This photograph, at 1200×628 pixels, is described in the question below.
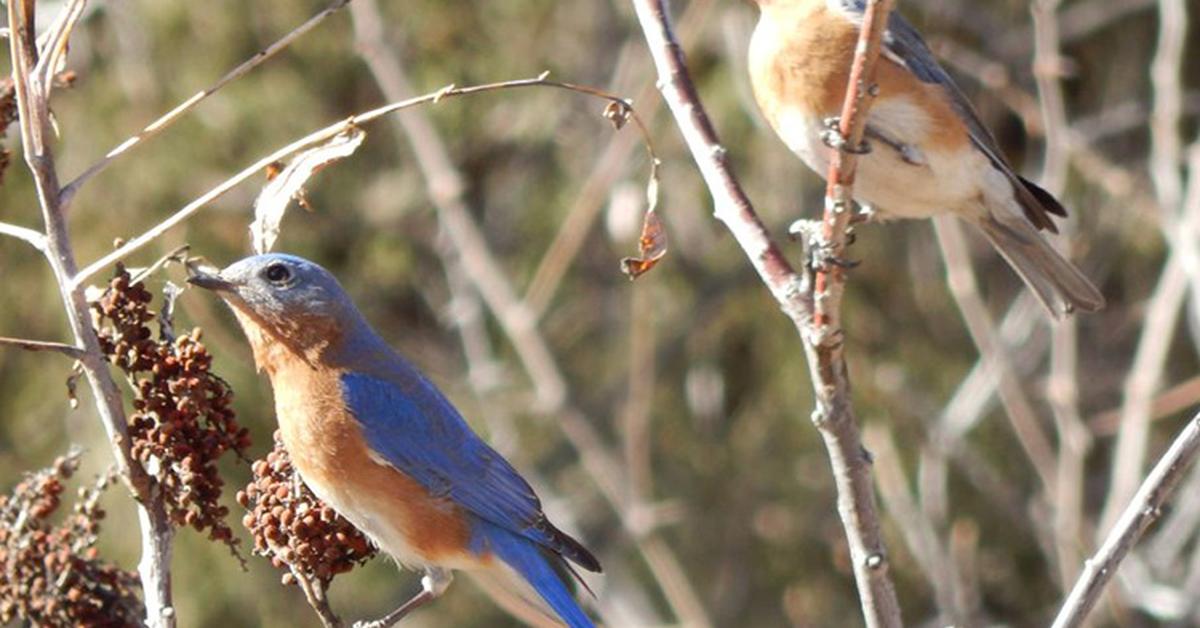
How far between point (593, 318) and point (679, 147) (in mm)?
998

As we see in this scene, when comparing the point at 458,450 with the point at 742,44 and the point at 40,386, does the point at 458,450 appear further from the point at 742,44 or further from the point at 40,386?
the point at 40,386

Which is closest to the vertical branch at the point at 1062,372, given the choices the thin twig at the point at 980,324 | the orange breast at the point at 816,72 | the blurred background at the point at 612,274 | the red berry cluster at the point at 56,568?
the thin twig at the point at 980,324

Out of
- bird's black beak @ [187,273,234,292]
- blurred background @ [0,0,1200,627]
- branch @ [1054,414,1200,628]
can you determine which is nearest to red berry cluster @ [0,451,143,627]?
bird's black beak @ [187,273,234,292]

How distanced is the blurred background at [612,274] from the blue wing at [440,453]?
368 centimetres

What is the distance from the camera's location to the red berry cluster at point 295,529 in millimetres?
2932

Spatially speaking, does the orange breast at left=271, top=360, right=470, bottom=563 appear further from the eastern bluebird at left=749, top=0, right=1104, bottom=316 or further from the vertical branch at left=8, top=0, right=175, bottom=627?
the eastern bluebird at left=749, top=0, right=1104, bottom=316

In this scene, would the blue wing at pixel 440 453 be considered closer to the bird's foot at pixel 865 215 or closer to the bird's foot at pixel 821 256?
the bird's foot at pixel 865 215

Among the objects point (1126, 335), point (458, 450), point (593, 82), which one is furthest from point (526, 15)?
point (458, 450)

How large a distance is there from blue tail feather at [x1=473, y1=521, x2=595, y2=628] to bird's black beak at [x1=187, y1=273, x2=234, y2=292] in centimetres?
74

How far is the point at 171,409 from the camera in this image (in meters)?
2.72

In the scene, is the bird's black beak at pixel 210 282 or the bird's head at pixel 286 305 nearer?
the bird's black beak at pixel 210 282

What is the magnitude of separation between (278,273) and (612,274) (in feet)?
17.2

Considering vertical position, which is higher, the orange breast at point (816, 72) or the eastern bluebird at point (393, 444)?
the orange breast at point (816, 72)

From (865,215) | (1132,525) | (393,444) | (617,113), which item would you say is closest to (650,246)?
(617,113)
